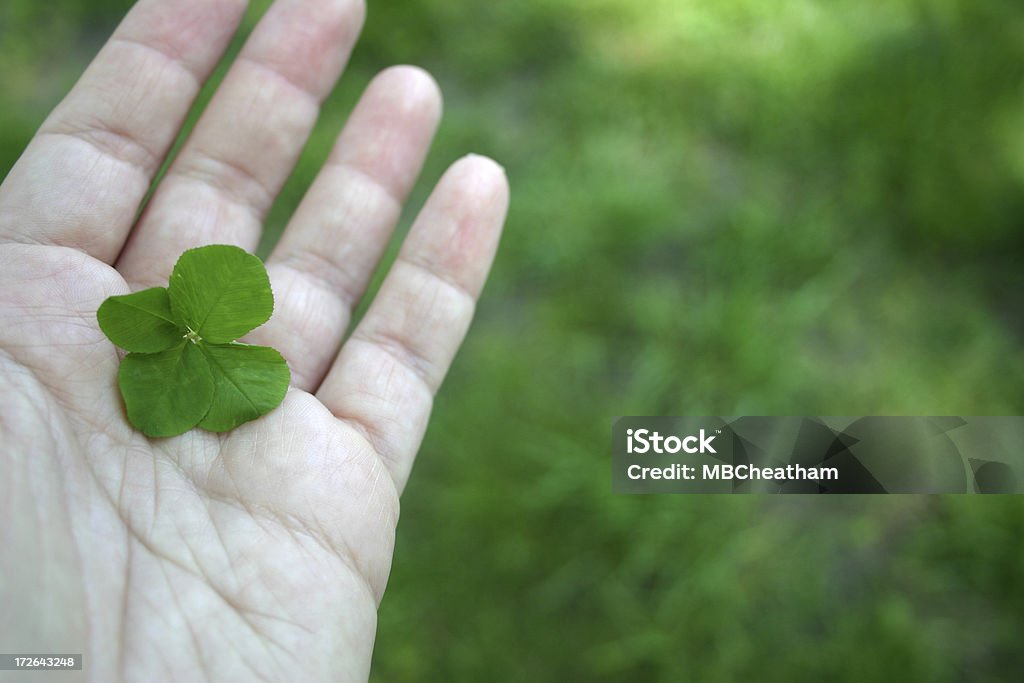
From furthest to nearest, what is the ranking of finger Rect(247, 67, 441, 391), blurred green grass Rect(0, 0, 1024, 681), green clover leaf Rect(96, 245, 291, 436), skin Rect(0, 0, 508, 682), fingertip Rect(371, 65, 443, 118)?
1. blurred green grass Rect(0, 0, 1024, 681)
2. fingertip Rect(371, 65, 443, 118)
3. finger Rect(247, 67, 441, 391)
4. green clover leaf Rect(96, 245, 291, 436)
5. skin Rect(0, 0, 508, 682)

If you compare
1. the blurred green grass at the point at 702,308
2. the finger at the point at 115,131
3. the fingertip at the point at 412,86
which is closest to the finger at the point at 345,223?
the fingertip at the point at 412,86

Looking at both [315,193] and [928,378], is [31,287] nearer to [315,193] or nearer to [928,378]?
[315,193]

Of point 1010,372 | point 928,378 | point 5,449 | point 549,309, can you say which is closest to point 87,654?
point 5,449

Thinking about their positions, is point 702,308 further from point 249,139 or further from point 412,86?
point 249,139

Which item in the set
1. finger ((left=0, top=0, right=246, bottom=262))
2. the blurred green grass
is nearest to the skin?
finger ((left=0, top=0, right=246, bottom=262))

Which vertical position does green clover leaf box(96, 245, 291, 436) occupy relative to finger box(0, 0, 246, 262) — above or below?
below

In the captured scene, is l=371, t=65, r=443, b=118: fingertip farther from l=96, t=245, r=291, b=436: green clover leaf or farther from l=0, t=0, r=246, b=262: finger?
l=96, t=245, r=291, b=436: green clover leaf

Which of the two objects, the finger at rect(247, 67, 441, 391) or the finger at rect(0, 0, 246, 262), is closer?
the finger at rect(0, 0, 246, 262)
